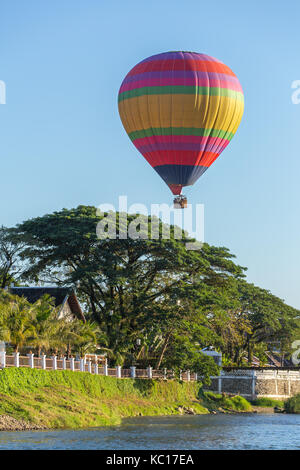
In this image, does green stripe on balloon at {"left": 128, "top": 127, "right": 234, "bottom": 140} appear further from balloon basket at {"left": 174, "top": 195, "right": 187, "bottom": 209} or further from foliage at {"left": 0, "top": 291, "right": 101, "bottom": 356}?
foliage at {"left": 0, "top": 291, "right": 101, "bottom": 356}

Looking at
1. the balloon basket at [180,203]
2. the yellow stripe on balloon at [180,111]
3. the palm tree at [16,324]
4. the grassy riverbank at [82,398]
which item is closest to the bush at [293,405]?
the grassy riverbank at [82,398]

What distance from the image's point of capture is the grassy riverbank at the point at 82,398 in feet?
146

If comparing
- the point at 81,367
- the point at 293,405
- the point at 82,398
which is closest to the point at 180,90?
the point at 81,367

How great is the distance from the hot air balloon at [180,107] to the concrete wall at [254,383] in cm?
3340

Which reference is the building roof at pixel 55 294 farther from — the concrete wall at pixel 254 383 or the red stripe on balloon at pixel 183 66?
the concrete wall at pixel 254 383

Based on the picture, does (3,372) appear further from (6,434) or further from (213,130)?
(213,130)

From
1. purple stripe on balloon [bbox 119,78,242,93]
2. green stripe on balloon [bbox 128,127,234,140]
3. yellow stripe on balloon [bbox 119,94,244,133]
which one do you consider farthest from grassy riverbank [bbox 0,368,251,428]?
purple stripe on balloon [bbox 119,78,242,93]

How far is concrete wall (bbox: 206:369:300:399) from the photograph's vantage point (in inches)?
3216

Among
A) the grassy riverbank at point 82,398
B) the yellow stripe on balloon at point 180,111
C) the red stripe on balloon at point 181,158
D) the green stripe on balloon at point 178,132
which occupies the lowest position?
the grassy riverbank at point 82,398

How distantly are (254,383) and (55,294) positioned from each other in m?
25.1

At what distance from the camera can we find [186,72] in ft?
167

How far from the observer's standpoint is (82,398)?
2007 inches
